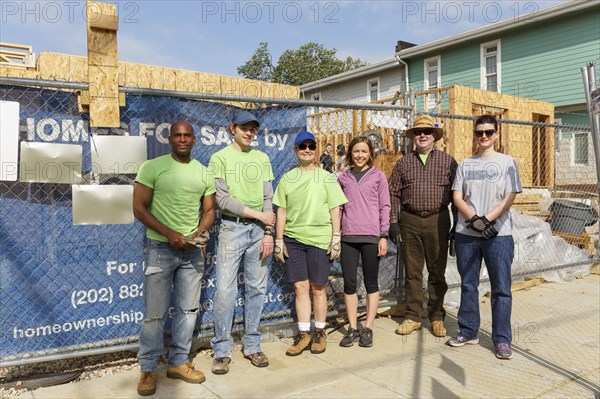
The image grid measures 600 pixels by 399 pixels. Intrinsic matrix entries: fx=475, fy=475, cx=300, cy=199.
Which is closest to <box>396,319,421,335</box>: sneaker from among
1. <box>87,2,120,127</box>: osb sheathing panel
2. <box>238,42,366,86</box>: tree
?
<box>87,2,120,127</box>: osb sheathing panel

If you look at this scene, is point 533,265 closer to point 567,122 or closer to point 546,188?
point 546,188

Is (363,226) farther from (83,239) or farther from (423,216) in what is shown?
(83,239)

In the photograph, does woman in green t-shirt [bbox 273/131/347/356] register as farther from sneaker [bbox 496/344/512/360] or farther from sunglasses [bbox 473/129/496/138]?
sneaker [bbox 496/344/512/360]

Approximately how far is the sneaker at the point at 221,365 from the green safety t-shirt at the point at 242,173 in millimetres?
1221

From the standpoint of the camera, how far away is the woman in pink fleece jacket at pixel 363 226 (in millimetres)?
4477

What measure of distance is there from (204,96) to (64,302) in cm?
206

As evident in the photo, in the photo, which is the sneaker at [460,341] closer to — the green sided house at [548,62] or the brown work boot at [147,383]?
the brown work boot at [147,383]

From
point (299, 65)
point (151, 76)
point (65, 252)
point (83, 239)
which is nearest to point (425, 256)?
point (83, 239)

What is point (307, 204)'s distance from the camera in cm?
423

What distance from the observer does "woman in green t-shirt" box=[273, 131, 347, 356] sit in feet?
13.9

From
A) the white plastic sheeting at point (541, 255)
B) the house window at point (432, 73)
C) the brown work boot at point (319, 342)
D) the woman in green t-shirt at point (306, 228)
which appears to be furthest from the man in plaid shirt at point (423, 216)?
the house window at point (432, 73)

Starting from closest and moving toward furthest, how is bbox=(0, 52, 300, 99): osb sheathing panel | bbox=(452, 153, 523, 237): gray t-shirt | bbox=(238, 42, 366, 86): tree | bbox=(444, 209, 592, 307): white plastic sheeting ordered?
bbox=(452, 153, 523, 237): gray t-shirt, bbox=(444, 209, 592, 307): white plastic sheeting, bbox=(0, 52, 300, 99): osb sheathing panel, bbox=(238, 42, 366, 86): tree

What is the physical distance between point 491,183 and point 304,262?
1.87m

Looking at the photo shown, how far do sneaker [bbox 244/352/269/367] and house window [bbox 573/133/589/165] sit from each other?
16735mm
